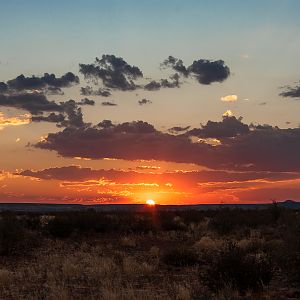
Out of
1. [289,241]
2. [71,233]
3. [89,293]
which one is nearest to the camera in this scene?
[89,293]

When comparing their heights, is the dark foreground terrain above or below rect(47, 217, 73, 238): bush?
below

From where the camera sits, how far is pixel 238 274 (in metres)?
14.9

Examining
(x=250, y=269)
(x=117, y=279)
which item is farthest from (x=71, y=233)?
(x=250, y=269)

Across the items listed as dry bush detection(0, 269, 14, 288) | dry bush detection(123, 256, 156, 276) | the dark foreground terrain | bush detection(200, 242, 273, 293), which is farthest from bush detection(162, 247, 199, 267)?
dry bush detection(0, 269, 14, 288)

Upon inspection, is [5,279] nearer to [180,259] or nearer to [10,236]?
[180,259]

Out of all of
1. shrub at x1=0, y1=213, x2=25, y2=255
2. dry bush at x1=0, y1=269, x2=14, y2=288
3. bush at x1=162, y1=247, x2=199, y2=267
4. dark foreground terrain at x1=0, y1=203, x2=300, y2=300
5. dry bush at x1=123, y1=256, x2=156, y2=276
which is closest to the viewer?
dark foreground terrain at x1=0, y1=203, x2=300, y2=300

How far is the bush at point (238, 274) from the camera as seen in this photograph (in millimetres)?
14593

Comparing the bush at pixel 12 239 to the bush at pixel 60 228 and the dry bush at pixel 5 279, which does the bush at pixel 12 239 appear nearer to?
the bush at pixel 60 228

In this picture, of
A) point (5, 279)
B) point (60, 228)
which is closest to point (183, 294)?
point (5, 279)

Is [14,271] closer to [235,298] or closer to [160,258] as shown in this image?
[160,258]

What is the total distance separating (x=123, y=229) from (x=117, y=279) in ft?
69.8

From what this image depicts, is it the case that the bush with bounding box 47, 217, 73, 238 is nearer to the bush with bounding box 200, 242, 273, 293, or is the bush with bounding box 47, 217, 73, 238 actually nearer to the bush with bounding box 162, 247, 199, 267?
the bush with bounding box 162, 247, 199, 267

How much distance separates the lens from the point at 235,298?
13.6 m

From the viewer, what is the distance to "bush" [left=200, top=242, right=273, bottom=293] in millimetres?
14593
